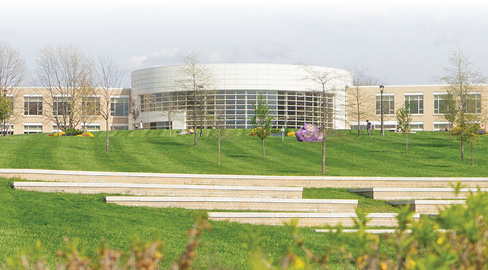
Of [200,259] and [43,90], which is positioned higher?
[43,90]

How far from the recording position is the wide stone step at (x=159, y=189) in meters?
15.0

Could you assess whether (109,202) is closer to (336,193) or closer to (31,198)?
(31,198)

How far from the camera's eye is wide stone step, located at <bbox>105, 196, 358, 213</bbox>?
14023 millimetres

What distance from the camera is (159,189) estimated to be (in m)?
15.6

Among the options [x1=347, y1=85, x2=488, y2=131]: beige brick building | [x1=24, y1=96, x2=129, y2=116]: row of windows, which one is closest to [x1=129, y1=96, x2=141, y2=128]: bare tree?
[x1=24, y1=96, x2=129, y2=116]: row of windows

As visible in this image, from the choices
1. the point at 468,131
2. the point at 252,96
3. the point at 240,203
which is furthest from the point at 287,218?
the point at 252,96

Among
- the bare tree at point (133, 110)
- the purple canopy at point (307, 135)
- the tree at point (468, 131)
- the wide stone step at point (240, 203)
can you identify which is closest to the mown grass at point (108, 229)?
the wide stone step at point (240, 203)

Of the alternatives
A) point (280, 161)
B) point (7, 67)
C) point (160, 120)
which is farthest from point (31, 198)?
point (160, 120)

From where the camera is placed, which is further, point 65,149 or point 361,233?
point 65,149

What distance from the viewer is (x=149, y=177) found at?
17.2 meters

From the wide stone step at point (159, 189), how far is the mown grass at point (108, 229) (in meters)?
0.57

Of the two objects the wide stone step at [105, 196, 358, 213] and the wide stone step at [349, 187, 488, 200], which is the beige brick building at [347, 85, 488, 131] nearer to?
the wide stone step at [349, 187, 488, 200]

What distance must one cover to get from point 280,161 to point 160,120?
42.2 meters

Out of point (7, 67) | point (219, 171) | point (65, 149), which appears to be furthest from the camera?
point (7, 67)
